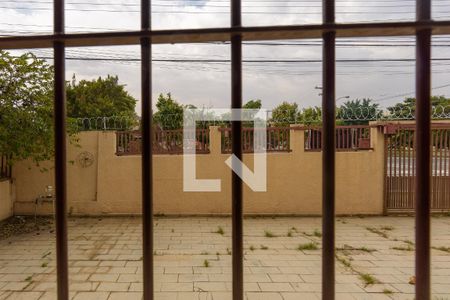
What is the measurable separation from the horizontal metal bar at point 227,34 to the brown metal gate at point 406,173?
7340 mm

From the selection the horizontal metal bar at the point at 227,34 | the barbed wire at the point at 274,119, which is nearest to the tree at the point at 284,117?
the barbed wire at the point at 274,119

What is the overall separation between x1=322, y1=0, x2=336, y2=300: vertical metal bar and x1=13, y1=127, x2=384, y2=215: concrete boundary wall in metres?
6.78

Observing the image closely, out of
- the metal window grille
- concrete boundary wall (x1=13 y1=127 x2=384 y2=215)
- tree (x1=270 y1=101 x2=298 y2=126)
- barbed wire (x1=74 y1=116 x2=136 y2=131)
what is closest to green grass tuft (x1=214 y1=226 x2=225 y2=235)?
concrete boundary wall (x1=13 y1=127 x2=384 y2=215)

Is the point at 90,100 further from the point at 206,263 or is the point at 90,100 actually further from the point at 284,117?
the point at 206,263

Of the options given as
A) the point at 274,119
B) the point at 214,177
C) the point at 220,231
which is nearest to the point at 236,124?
the point at 220,231

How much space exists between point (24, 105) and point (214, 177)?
13.1 ft

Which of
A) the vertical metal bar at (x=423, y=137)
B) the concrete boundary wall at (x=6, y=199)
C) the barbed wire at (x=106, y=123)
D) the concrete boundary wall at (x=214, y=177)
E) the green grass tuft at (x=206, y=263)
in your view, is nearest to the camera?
the vertical metal bar at (x=423, y=137)

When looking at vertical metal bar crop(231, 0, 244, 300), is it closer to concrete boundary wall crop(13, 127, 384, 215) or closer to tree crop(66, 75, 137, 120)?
concrete boundary wall crop(13, 127, 384, 215)

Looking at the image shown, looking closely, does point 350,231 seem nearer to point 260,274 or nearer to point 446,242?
point 446,242

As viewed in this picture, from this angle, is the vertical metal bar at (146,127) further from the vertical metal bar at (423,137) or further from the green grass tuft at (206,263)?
the green grass tuft at (206,263)

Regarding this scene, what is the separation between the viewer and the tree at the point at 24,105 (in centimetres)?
614

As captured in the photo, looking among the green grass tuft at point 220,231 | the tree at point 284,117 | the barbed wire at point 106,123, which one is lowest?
the green grass tuft at point 220,231

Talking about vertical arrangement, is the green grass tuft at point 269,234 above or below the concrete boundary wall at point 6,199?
below

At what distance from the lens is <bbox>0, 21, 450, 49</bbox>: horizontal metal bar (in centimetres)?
109
